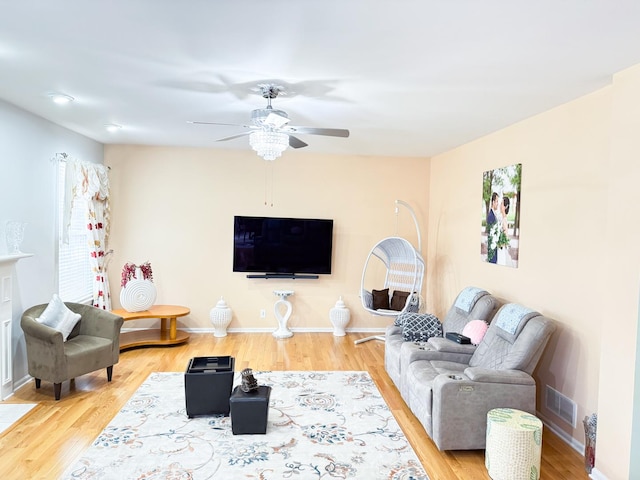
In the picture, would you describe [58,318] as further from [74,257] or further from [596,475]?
[596,475]

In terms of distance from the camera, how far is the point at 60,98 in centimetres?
358

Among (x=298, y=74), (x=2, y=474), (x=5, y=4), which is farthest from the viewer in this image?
(x=298, y=74)

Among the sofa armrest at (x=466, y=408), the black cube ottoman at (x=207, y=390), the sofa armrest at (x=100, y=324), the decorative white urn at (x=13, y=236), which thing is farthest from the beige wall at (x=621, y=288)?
the decorative white urn at (x=13, y=236)

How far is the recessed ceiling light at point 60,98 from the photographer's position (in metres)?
3.54

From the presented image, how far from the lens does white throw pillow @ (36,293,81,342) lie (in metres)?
4.04

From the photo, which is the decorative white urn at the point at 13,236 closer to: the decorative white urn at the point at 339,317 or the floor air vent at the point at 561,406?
the decorative white urn at the point at 339,317

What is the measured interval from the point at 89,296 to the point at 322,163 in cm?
366

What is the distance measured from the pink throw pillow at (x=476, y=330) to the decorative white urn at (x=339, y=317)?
7.74ft

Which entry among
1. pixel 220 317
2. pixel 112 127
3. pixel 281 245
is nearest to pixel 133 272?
pixel 220 317

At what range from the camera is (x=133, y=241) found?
6.07 meters

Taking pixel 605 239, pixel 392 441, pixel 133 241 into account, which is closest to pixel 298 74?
pixel 605 239

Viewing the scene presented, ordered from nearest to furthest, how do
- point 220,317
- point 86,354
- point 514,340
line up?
point 514,340 → point 86,354 → point 220,317

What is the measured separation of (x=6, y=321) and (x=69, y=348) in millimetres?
567

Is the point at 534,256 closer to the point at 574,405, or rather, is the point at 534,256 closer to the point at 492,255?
the point at 492,255
